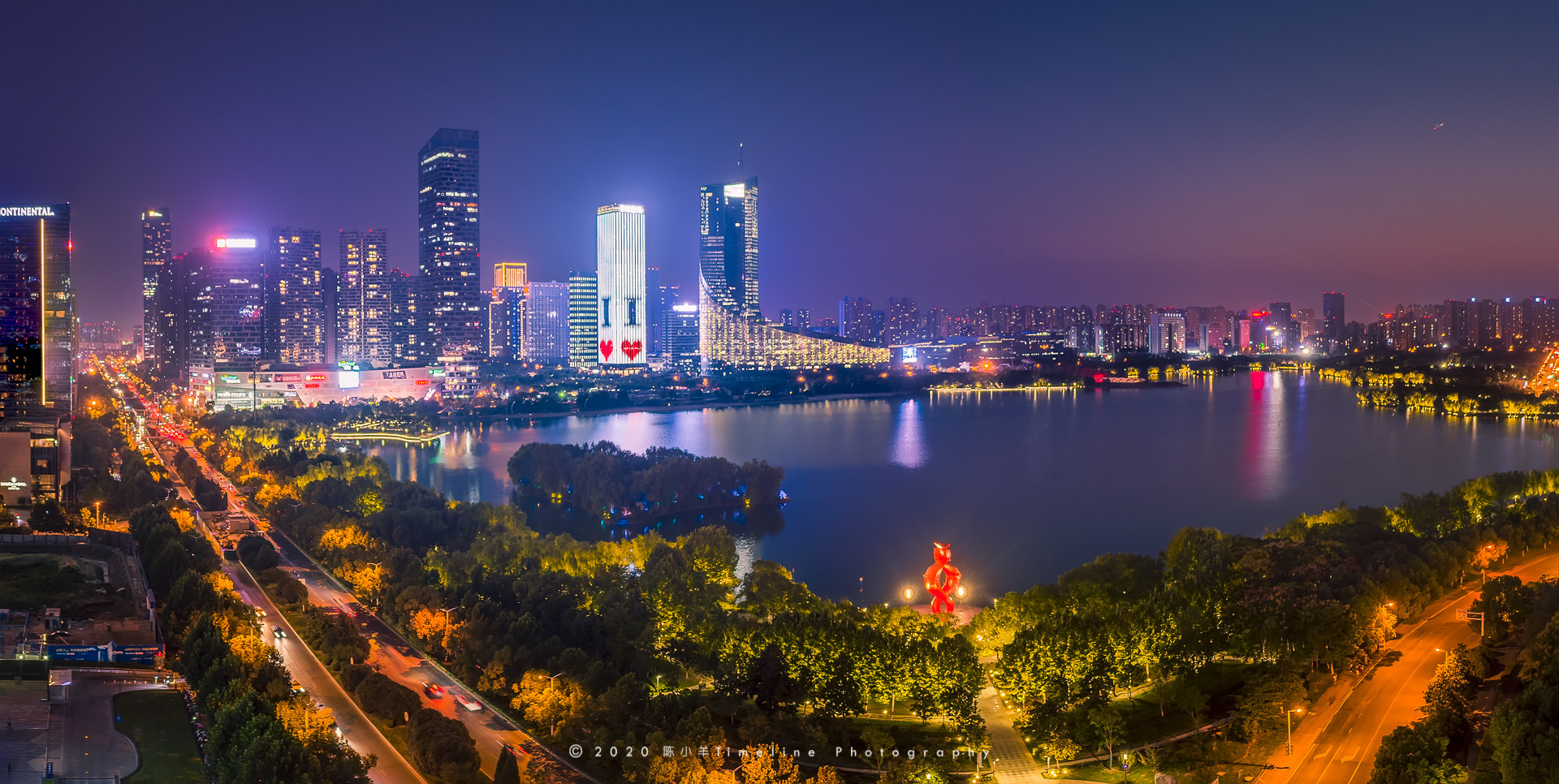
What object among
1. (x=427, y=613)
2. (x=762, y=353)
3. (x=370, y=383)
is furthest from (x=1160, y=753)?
(x=762, y=353)

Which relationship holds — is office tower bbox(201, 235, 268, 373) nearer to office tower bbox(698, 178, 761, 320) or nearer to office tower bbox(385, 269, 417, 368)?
office tower bbox(385, 269, 417, 368)

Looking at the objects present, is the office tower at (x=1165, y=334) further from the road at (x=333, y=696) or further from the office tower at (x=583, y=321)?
the road at (x=333, y=696)

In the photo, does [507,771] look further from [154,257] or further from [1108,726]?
[154,257]

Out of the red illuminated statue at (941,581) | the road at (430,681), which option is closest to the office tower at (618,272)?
the road at (430,681)

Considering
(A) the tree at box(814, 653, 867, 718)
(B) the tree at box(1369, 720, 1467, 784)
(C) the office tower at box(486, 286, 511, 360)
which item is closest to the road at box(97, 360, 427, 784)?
(A) the tree at box(814, 653, 867, 718)

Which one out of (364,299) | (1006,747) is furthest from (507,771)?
(364,299)

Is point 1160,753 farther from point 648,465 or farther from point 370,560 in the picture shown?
point 648,465
